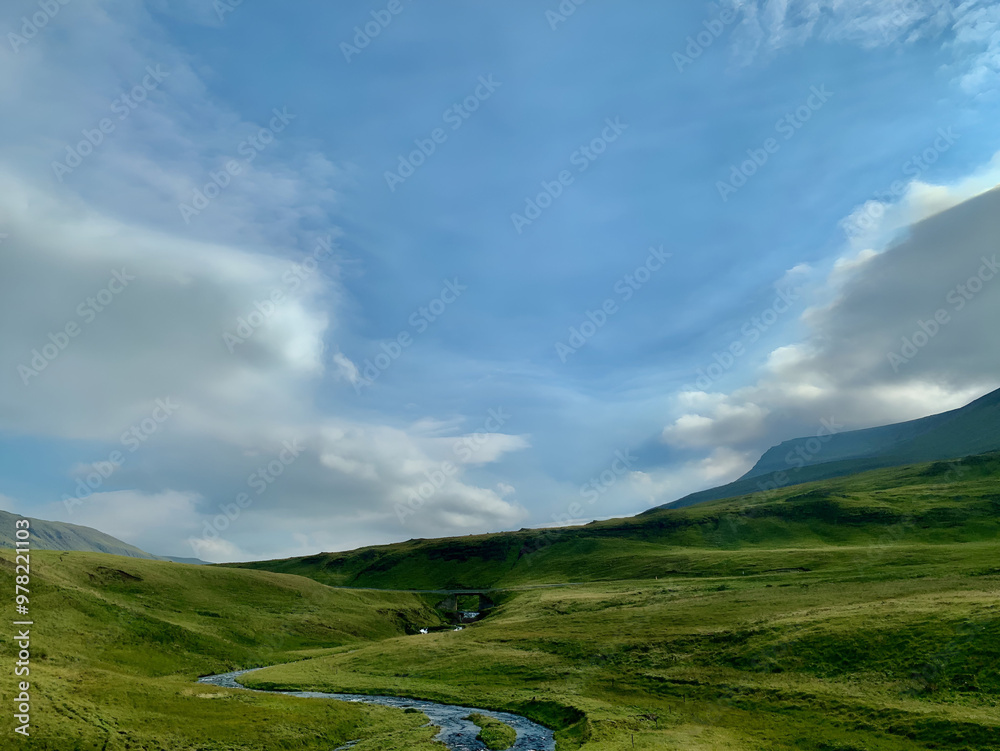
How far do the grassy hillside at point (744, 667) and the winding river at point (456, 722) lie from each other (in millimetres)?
1793

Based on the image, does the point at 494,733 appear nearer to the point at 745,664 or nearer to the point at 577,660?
the point at 577,660

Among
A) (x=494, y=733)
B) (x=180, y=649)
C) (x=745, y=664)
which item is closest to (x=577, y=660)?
(x=745, y=664)

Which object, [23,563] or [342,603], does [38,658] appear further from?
[342,603]

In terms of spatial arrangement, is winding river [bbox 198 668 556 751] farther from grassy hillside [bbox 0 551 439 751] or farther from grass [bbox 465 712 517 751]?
grassy hillside [bbox 0 551 439 751]

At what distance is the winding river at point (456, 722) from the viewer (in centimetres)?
4925

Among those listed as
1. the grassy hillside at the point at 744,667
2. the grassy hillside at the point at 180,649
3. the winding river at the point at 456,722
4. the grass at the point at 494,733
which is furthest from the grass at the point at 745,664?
the grassy hillside at the point at 180,649

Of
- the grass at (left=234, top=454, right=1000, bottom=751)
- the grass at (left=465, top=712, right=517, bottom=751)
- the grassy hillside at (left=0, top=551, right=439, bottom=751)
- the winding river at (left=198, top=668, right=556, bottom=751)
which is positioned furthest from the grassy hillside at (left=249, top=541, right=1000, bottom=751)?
the grassy hillside at (left=0, top=551, right=439, bottom=751)

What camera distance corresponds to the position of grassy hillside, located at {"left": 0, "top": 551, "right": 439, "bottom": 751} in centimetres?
4806

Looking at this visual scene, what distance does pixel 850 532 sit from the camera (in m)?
194

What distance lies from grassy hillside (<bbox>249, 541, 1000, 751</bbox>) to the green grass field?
0.91 ft

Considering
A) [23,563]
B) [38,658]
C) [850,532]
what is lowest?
[850,532]

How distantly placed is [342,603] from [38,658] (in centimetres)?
7941

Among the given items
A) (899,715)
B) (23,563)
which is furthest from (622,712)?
(23,563)

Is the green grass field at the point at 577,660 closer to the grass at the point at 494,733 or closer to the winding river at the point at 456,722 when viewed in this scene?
the winding river at the point at 456,722
